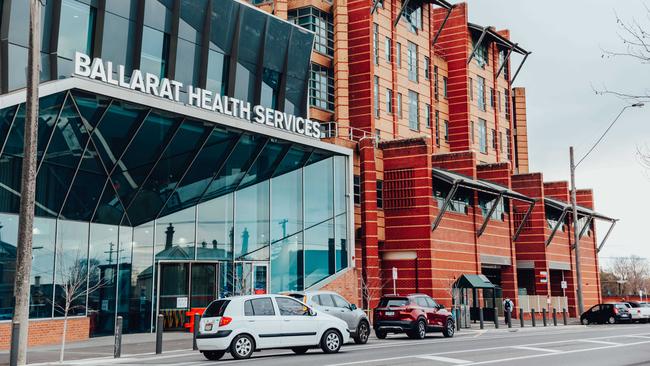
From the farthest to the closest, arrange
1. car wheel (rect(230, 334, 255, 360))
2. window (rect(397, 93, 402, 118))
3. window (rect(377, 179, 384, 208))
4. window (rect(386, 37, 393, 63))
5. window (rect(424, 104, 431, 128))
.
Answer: window (rect(424, 104, 431, 128)) → window (rect(397, 93, 402, 118)) → window (rect(386, 37, 393, 63)) → window (rect(377, 179, 384, 208)) → car wheel (rect(230, 334, 255, 360))

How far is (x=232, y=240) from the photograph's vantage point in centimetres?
3034

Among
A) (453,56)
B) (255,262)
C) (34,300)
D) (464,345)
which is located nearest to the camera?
(464,345)

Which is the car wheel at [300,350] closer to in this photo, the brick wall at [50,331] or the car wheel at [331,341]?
the car wheel at [331,341]

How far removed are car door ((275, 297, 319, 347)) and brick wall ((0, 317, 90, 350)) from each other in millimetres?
9513

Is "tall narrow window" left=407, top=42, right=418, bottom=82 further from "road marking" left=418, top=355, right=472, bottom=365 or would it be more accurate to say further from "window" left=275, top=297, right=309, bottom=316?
"road marking" left=418, top=355, right=472, bottom=365

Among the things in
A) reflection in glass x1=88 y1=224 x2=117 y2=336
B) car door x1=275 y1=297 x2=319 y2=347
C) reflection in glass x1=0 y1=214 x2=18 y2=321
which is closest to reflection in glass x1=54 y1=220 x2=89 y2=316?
reflection in glass x1=88 y1=224 x2=117 y2=336

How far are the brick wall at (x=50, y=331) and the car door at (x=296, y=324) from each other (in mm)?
9513

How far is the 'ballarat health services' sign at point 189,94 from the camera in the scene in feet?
78.8

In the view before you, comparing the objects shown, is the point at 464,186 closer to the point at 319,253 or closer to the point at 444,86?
the point at 319,253

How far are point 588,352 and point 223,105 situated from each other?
1689 cm

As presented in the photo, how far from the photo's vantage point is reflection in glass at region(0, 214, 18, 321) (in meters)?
22.9

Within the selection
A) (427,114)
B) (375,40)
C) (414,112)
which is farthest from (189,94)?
(427,114)

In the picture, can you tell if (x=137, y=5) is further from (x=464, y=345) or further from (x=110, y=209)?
(x=464, y=345)

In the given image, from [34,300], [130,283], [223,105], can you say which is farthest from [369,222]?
[34,300]
